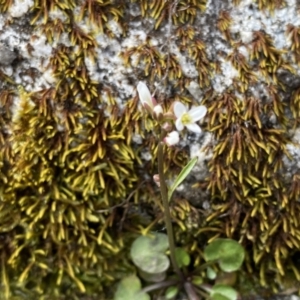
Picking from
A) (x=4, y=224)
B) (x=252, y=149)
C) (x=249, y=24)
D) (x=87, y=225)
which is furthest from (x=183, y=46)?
(x=4, y=224)

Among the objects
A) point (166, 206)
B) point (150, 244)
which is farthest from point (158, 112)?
point (150, 244)

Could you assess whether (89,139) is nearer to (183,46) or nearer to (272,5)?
(183,46)

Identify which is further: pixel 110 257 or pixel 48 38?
pixel 110 257

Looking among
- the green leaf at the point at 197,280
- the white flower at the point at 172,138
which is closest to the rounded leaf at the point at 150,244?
the green leaf at the point at 197,280

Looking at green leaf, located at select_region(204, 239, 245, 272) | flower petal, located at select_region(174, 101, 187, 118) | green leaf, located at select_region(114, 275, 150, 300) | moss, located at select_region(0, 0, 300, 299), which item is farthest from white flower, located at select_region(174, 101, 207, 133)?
green leaf, located at select_region(114, 275, 150, 300)

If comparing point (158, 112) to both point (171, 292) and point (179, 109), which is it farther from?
point (171, 292)

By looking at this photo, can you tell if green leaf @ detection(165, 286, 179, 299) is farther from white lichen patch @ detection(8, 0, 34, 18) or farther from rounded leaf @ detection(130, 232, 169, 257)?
white lichen patch @ detection(8, 0, 34, 18)
